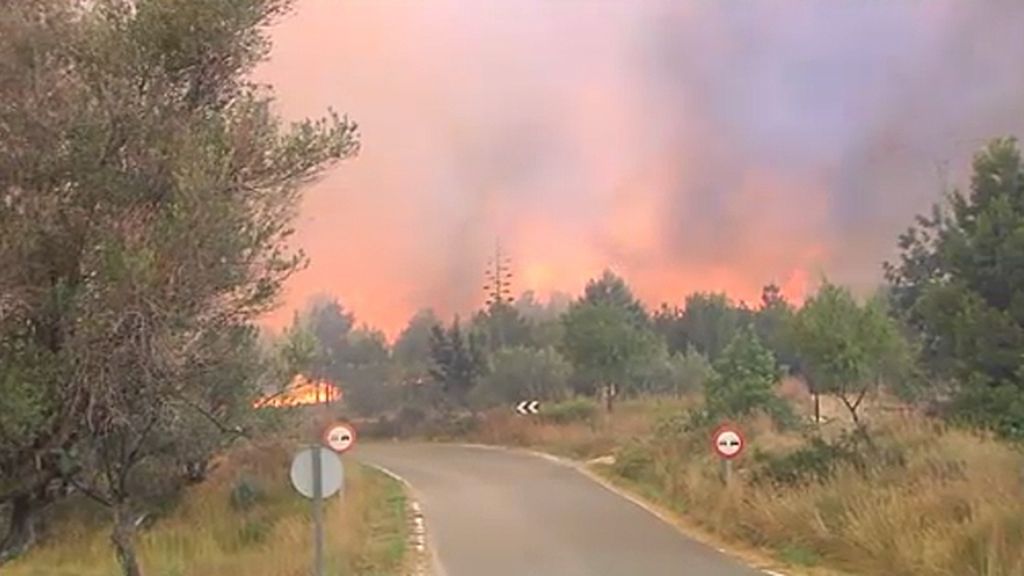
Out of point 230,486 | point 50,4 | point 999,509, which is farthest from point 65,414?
point 230,486

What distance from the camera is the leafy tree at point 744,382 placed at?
33.0 metres

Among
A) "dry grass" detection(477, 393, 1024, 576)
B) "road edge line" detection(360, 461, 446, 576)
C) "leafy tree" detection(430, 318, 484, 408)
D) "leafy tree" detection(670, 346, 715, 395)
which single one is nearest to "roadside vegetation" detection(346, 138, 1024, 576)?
"dry grass" detection(477, 393, 1024, 576)

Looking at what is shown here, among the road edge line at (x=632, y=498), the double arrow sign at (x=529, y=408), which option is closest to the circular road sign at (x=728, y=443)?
the road edge line at (x=632, y=498)

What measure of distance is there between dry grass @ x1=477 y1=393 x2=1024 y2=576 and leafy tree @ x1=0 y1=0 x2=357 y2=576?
7.41 m

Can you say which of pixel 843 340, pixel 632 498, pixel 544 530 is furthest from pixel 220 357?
pixel 843 340

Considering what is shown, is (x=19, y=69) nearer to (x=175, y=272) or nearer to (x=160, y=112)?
(x=160, y=112)

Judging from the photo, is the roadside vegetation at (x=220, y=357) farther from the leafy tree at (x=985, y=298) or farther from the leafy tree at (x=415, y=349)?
the leafy tree at (x=415, y=349)

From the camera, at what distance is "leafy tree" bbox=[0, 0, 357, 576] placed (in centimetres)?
1021

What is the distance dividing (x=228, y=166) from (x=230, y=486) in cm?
2097

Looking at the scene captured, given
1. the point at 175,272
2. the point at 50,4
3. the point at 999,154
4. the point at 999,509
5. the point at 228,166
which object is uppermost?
the point at 999,154

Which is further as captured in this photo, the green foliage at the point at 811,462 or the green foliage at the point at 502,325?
the green foliage at the point at 502,325

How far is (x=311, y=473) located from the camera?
12336 mm

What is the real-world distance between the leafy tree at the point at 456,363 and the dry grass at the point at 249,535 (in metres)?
37.7

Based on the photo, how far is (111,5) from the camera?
11297mm
